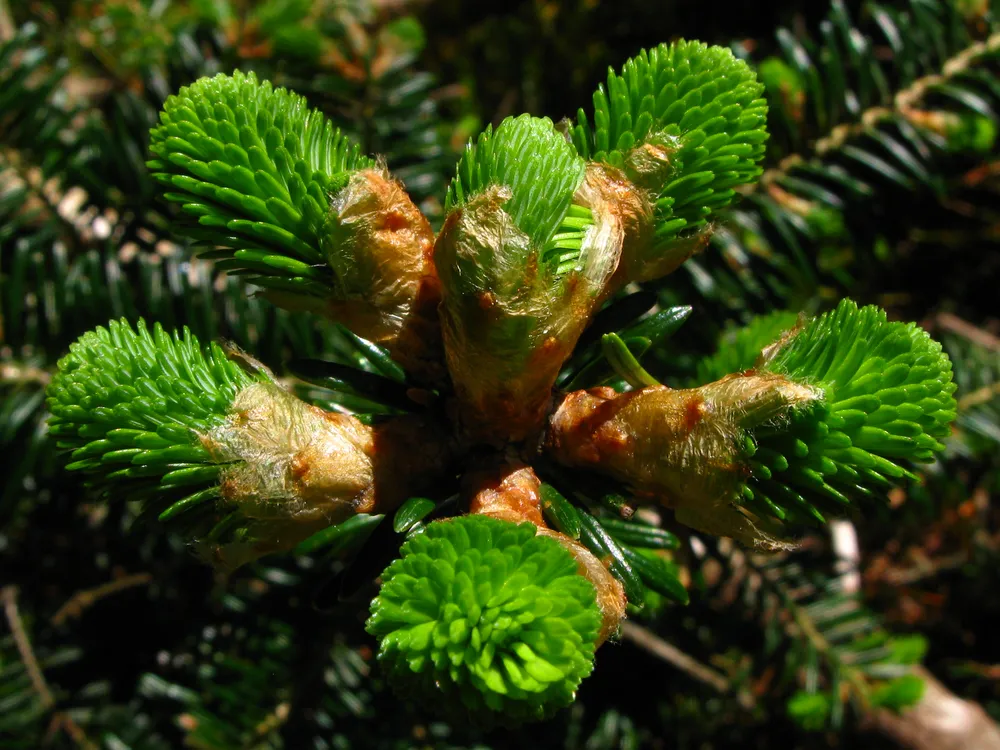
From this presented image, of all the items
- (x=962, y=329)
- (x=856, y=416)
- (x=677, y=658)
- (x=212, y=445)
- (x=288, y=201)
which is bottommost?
(x=677, y=658)

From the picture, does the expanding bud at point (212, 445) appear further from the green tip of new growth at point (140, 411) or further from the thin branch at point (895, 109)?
the thin branch at point (895, 109)

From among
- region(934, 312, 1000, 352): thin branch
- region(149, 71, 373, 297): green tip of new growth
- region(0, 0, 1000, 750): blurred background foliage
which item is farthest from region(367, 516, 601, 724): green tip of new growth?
region(934, 312, 1000, 352): thin branch

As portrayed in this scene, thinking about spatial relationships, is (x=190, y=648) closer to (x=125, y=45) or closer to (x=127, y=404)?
(x=127, y=404)

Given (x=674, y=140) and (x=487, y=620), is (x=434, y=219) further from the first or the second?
(x=487, y=620)

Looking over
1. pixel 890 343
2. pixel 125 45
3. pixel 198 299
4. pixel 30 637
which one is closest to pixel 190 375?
pixel 890 343

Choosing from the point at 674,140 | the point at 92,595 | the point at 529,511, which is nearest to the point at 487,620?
the point at 529,511

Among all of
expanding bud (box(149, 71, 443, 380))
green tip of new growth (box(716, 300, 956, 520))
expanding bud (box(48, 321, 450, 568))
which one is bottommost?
green tip of new growth (box(716, 300, 956, 520))

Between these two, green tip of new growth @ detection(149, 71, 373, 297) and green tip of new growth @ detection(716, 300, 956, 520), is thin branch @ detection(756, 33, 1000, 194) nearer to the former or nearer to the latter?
green tip of new growth @ detection(716, 300, 956, 520)
